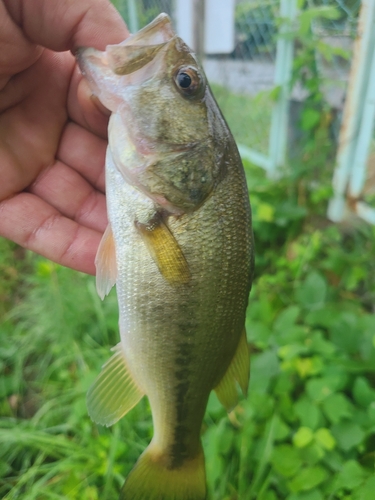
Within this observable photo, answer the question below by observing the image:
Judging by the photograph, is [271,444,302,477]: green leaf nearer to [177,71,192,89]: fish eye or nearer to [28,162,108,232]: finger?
[28,162,108,232]: finger

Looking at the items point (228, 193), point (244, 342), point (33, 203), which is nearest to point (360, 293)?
point (244, 342)

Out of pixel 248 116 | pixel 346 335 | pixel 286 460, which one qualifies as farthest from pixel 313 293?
pixel 248 116

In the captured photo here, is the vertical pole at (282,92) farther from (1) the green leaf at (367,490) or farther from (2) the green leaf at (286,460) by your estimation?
(1) the green leaf at (367,490)

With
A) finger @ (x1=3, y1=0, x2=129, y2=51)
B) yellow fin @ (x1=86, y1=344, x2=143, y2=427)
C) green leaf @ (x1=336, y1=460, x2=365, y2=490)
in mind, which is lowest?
green leaf @ (x1=336, y1=460, x2=365, y2=490)

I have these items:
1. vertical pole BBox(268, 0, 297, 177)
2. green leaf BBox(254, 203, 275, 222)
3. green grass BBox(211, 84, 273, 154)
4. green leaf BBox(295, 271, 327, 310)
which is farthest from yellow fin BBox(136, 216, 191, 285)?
green grass BBox(211, 84, 273, 154)

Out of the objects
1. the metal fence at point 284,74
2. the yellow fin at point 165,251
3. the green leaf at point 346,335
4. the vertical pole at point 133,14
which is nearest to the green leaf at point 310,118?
the metal fence at point 284,74

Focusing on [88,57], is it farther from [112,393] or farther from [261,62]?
[261,62]

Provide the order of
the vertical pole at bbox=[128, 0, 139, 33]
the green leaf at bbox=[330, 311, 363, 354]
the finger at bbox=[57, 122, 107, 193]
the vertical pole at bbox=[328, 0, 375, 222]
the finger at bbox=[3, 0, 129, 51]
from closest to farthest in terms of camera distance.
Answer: the finger at bbox=[3, 0, 129, 51] < the finger at bbox=[57, 122, 107, 193] < the green leaf at bbox=[330, 311, 363, 354] < the vertical pole at bbox=[328, 0, 375, 222] < the vertical pole at bbox=[128, 0, 139, 33]
